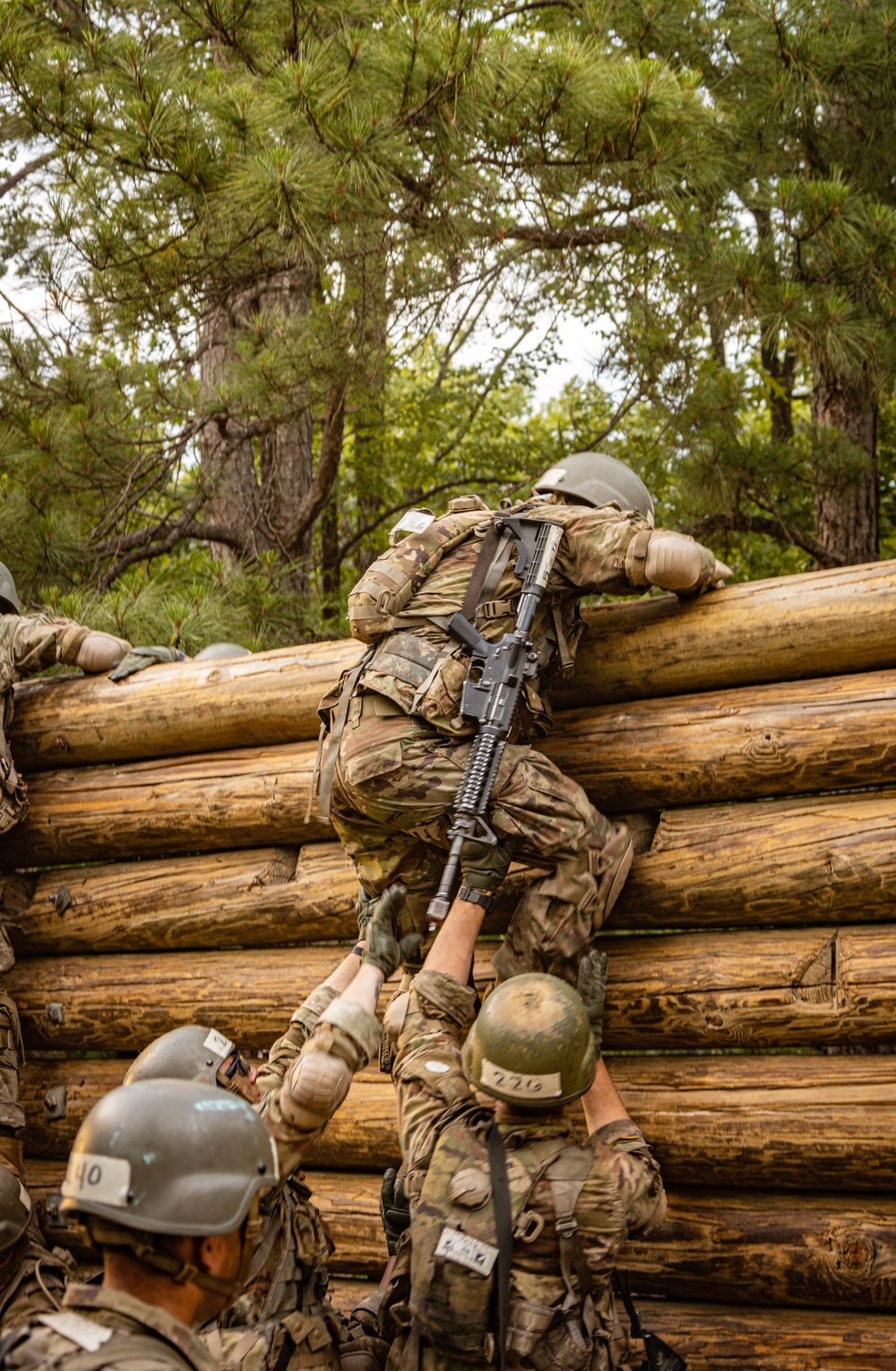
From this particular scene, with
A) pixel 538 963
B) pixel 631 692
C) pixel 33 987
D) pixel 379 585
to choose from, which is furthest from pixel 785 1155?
pixel 33 987

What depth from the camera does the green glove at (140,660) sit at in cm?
685

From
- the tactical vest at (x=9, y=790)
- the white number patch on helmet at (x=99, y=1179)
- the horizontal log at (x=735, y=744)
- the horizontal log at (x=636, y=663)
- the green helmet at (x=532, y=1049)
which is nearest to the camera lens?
the white number patch on helmet at (x=99, y=1179)

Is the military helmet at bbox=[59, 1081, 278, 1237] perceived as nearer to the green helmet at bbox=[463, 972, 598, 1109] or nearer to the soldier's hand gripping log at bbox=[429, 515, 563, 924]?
the green helmet at bbox=[463, 972, 598, 1109]

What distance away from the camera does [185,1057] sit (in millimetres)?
4039

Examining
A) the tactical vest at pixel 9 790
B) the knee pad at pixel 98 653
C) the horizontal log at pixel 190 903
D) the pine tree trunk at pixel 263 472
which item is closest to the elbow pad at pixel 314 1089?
the horizontal log at pixel 190 903

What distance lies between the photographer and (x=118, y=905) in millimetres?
6547

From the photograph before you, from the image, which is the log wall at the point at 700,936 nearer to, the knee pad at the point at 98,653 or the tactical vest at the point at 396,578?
the knee pad at the point at 98,653

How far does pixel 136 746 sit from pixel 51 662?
63 cm

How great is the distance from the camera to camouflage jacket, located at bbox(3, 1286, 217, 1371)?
2338mm

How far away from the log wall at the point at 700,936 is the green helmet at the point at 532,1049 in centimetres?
107

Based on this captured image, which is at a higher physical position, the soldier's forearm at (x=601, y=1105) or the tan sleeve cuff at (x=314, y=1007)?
the tan sleeve cuff at (x=314, y=1007)

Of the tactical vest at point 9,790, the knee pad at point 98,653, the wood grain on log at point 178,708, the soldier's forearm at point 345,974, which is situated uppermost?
the knee pad at point 98,653

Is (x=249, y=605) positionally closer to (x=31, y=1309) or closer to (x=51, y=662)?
(x=51, y=662)

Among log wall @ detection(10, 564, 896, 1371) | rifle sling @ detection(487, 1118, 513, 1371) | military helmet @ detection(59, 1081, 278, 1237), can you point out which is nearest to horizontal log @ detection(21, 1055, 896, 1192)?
log wall @ detection(10, 564, 896, 1371)
